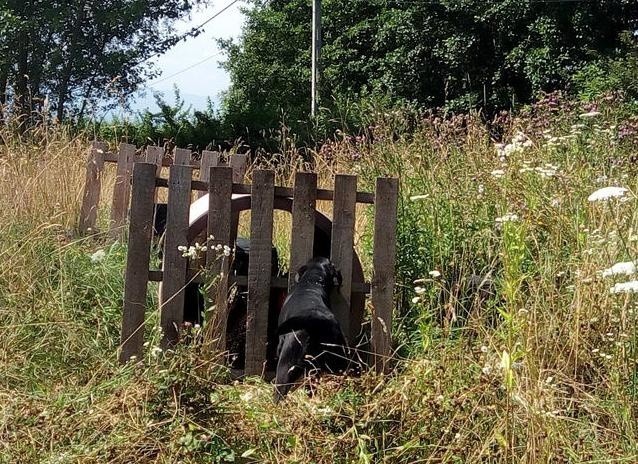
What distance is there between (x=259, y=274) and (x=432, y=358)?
118cm

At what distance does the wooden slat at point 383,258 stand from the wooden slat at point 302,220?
1.16 ft

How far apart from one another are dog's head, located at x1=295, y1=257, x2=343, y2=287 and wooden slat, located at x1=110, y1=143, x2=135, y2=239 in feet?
8.53

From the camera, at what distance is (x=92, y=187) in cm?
621

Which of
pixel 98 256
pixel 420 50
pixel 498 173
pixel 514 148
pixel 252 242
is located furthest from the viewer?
pixel 420 50

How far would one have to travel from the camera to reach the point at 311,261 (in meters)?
3.81

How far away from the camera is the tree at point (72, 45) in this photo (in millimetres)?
15500

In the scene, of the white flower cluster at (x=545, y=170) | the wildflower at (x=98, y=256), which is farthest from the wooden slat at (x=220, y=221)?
the white flower cluster at (x=545, y=170)

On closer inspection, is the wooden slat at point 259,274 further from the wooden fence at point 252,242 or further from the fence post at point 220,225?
the fence post at point 220,225

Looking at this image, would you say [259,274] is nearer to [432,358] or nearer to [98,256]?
[432,358]

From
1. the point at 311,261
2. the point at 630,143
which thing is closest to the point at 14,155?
the point at 311,261

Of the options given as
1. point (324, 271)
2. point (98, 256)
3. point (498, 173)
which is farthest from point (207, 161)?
point (498, 173)

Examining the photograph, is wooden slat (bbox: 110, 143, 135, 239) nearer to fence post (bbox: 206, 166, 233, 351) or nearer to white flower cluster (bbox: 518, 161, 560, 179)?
fence post (bbox: 206, 166, 233, 351)

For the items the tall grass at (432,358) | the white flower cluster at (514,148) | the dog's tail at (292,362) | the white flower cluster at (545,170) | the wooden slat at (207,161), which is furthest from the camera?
the wooden slat at (207,161)

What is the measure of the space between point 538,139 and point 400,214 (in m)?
1.47
